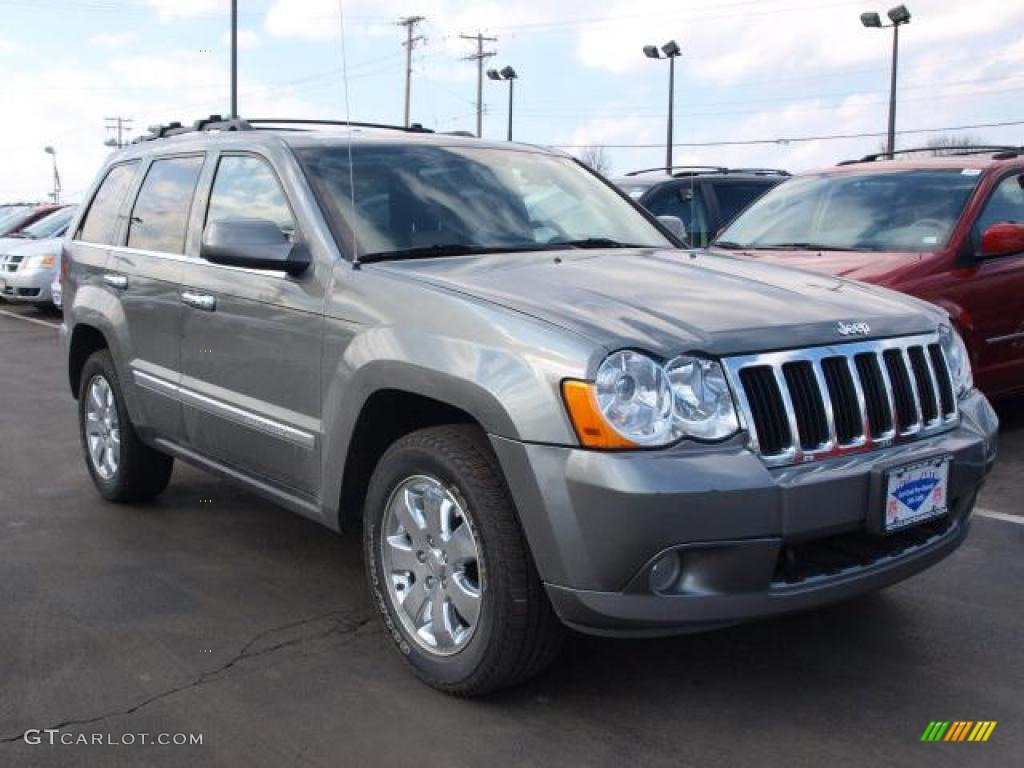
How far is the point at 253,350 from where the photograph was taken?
4.24 m

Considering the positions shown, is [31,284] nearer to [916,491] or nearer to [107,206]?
[107,206]

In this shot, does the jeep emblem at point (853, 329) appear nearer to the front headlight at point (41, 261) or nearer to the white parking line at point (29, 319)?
the white parking line at point (29, 319)

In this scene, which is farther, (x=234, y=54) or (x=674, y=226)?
(x=234, y=54)

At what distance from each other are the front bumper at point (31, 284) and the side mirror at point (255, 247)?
40.9ft

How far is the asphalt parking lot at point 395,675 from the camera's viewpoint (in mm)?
3135

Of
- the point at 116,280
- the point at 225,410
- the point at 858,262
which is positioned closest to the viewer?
the point at 225,410

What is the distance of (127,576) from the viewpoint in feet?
15.1

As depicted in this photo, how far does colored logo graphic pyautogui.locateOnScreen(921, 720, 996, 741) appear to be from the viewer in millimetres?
3182

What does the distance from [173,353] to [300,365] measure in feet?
3.61

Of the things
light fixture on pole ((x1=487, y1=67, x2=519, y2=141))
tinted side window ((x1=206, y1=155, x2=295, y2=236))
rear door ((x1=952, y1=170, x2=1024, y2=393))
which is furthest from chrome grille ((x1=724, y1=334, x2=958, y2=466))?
light fixture on pole ((x1=487, y1=67, x2=519, y2=141))

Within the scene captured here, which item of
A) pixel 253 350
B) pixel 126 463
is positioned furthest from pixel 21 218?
pixel 253 350

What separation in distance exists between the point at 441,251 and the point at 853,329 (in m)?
1.46

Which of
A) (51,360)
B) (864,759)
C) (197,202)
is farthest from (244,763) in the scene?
(51,360)

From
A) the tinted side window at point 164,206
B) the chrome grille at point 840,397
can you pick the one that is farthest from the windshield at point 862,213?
the tinted side window at point 164,206
